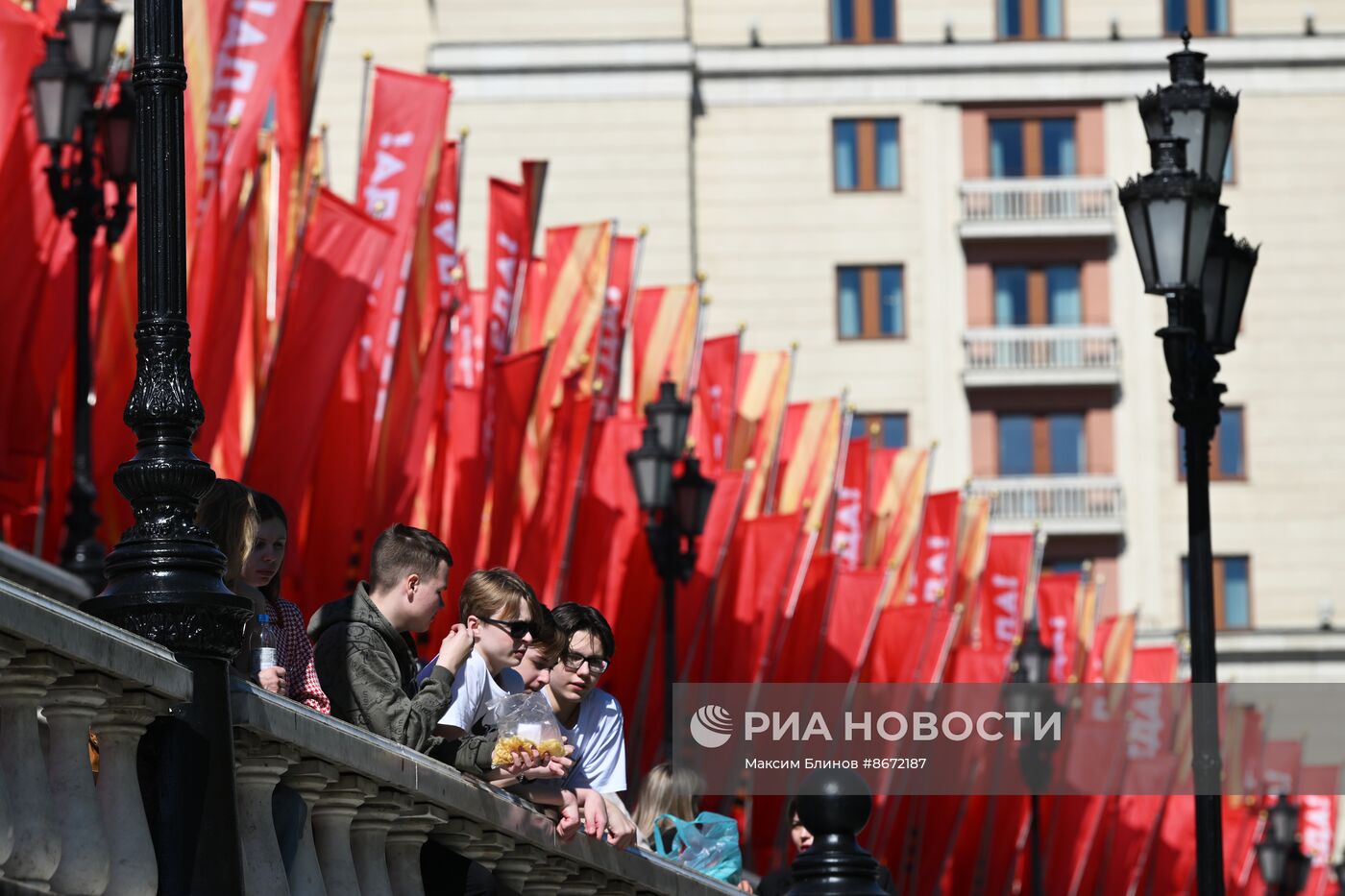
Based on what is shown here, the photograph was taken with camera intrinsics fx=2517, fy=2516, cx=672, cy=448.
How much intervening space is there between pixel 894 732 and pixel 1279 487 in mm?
20328

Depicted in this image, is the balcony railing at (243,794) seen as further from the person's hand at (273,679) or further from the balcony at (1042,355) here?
the balcony at (1042,355)

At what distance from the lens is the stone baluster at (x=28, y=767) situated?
5691 mm

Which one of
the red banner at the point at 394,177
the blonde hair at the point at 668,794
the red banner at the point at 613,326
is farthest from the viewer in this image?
the red banner at the point at 613,326

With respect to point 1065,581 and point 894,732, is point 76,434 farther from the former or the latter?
point 1065,581

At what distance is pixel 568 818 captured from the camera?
801 centimetres

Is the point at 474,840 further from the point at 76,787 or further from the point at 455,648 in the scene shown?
the point at 76,787

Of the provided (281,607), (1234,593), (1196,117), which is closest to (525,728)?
(281,607)

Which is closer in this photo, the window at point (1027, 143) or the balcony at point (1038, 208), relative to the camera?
the balcony at point (1038, 208)

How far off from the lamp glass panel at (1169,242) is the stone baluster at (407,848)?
5274 millimetres

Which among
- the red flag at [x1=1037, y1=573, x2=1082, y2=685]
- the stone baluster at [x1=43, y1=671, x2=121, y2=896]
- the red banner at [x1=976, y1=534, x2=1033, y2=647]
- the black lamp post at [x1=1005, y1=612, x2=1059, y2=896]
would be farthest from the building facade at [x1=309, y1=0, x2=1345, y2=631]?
the stone baluster at [x1=43, y1=671, x2=121, y2=896]

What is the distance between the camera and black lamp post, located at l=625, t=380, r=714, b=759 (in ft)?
67.9

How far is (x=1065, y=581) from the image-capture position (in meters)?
42.3

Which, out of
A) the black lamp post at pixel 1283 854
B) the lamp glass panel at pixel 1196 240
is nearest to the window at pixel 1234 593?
the black lamp post at pixel 1283 854

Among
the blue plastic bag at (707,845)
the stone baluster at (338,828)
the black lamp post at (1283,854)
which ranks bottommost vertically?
the black lamp post at (1283,854)
